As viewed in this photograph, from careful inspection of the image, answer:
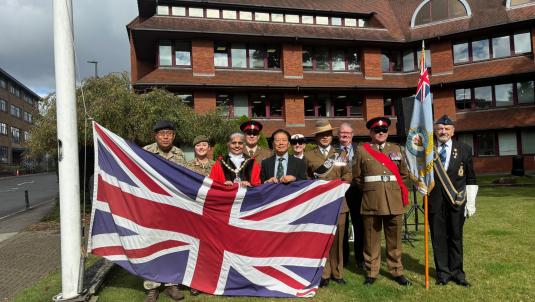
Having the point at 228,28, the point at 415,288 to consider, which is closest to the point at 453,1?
the point at 228,28

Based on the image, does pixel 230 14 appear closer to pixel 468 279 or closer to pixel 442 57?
pixel 442 57

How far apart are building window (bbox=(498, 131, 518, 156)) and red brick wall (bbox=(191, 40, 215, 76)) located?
775 inches

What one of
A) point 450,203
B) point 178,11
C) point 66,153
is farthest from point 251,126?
point 178,11

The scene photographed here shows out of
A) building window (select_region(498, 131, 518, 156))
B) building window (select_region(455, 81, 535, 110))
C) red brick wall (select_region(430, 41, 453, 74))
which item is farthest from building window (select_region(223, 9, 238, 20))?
building window (select_region(498, 131, 518, 156))

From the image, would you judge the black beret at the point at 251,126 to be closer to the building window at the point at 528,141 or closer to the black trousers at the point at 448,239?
the black trousers at the point at 448,239

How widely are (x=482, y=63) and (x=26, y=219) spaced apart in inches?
1095

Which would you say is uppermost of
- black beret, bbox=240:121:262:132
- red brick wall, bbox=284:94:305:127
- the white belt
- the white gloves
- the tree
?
red brick wall, bbox=284:94:305:127

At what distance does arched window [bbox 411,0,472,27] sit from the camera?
27258mm

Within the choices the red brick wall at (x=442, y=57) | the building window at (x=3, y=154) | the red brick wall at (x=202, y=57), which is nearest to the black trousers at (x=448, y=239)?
the red brick wall at (x=202, y=57)

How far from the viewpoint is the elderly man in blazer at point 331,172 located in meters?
5.30

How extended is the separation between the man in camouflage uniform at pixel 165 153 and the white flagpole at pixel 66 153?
2.84 feet

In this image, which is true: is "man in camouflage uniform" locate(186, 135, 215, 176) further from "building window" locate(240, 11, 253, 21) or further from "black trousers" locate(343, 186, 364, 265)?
"building window" locate(240, 11, 253, 21)

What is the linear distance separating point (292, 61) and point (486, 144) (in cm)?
1449

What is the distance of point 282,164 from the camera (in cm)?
535
